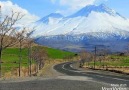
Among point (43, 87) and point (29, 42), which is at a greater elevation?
point (29, 42)

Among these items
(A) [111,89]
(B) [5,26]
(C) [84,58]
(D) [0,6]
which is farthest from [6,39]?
(C) [84,58]

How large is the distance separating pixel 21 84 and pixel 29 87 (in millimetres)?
2186

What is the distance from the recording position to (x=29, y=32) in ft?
217

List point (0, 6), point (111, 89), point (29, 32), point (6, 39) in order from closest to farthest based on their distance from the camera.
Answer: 1. point (111, 89)
2. point (0, 6)
3. point (6, 39)
4. point (29, 32)

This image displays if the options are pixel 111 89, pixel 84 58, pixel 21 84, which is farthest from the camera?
pixel 84 58

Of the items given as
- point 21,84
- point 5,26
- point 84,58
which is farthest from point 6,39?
point 84,58

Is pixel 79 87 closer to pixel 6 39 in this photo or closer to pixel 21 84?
pixel 21 84

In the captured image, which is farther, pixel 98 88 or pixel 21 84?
pixel 21 84

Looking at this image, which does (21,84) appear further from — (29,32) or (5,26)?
(29,32)

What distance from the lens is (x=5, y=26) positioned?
44.4m

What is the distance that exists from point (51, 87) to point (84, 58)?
490 ft

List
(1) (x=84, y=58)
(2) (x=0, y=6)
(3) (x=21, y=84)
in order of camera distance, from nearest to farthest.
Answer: (3) (x=21, y=84), (2) (x=0, y=6), (1) (x=84, y=58)

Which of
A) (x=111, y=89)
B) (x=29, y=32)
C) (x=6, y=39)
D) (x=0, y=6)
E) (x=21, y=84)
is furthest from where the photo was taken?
(x=29, y=32)

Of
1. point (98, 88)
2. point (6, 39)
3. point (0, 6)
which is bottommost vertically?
point (98, 88)
